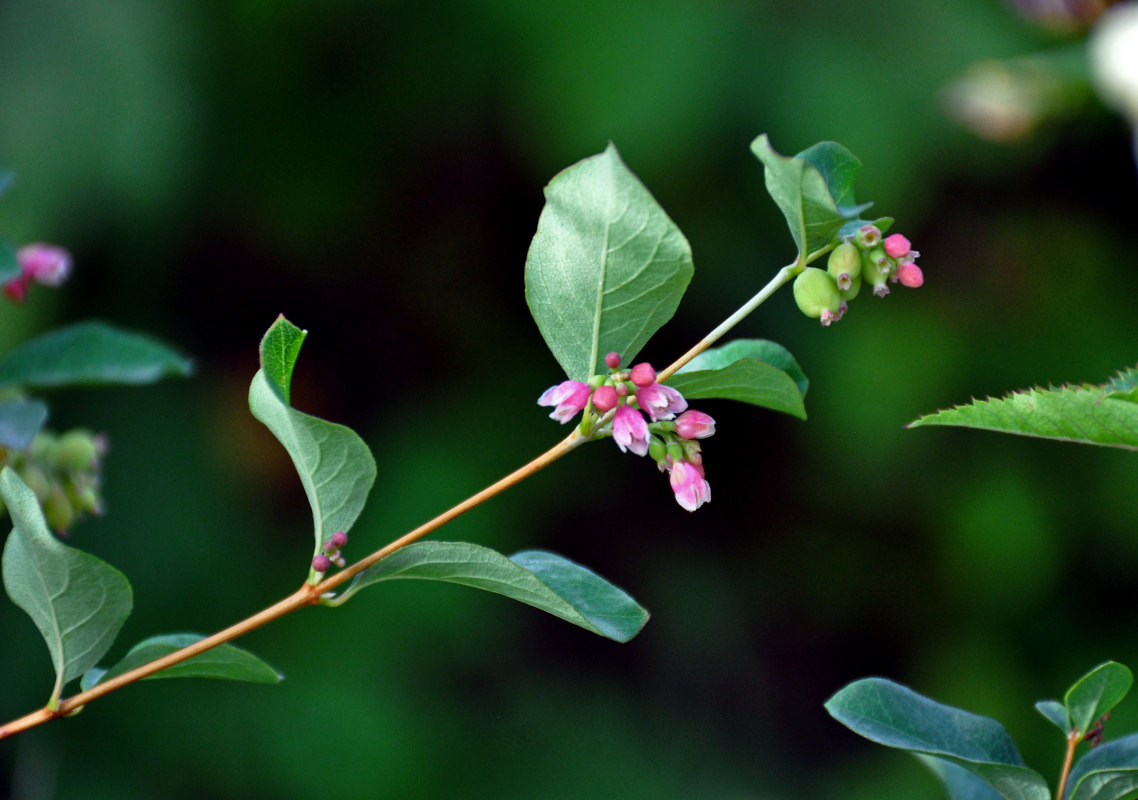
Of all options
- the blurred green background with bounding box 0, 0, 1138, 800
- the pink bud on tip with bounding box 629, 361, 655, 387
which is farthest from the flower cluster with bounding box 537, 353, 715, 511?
the blurred green background with bounding box 0, 0, 1138, 800

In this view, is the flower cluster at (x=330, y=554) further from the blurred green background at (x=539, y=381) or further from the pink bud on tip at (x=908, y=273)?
the blurred green background at (x=539, y=381)

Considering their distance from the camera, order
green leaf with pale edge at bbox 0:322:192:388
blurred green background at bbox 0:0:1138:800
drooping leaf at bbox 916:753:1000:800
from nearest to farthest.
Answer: drooping leaf at bbox 916:753:1000:800 < green leaf with pale edge at bbox 0:322:192:388 < blurred green background at bbox 0:0:1138:800

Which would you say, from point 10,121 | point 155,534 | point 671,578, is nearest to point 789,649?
point 671,578

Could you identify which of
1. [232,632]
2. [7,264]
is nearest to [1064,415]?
[232,632]

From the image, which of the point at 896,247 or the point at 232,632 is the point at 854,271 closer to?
the point at 896,247

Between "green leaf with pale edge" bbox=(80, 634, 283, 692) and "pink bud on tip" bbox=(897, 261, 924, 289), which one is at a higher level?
"pink bud on tip" bbox=(897, 261, 924, 289)

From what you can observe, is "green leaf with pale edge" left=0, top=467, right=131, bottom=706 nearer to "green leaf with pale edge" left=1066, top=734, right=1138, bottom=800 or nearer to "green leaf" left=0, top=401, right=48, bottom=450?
"green leaf" left=0, top=401, right=48, bottom=450
